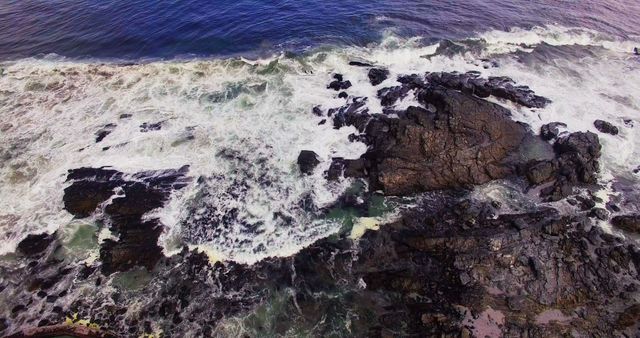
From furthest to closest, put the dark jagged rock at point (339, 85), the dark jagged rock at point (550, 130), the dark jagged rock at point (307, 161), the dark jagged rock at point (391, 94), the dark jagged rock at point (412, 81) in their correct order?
the dark jagged rock at point (339, 85) → the dark jagged rock at point (412, 81) → the dark jagged rock at point (391, 94) → the dark jagged rock at point (550, 130) → the dark jagged rock at point (307, 161)

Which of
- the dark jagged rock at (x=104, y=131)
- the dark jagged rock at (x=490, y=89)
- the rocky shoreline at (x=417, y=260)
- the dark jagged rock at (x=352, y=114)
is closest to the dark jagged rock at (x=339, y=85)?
the dark jagged rock at (x=352, y=114)

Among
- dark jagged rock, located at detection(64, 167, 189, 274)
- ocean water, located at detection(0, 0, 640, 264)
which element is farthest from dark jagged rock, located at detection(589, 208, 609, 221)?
dark jagged rock, located at detection(64, 167, 189, 274)

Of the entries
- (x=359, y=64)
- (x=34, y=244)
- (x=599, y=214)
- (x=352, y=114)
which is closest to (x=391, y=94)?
(x=352, y=114)

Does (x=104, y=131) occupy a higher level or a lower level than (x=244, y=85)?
lower

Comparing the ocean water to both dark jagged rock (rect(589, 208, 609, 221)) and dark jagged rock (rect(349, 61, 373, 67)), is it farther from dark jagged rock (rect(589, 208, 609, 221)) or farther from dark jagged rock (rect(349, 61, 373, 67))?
dark jagged rock (rect(589, 208, 609, 221))

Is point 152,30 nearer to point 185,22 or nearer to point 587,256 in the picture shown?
point 185,22

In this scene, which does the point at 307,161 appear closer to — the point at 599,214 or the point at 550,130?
the point at 550,130

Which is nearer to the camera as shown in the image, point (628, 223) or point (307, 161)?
point (628, 223)

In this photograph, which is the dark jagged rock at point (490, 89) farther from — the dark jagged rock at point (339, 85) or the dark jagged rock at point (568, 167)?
the dark jagged rock at point (339, 85)
